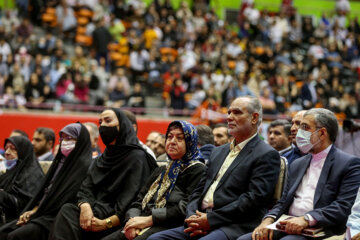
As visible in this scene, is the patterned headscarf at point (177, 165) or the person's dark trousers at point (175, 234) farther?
the patterned headscarf at point (177, 165)

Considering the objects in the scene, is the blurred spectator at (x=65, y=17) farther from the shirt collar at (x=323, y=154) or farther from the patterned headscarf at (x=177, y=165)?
the shirt collar at (x=323, y=154)

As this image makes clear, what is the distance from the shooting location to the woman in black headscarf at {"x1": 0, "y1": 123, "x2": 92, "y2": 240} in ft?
19.9

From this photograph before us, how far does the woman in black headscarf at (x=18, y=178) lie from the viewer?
21.3 feet

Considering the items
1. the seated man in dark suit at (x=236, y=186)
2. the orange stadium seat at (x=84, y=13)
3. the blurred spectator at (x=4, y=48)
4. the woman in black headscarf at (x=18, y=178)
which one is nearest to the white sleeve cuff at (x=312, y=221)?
the seated man in dark suit at (x=236, y=186)

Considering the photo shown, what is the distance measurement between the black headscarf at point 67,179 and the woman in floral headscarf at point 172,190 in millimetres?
967

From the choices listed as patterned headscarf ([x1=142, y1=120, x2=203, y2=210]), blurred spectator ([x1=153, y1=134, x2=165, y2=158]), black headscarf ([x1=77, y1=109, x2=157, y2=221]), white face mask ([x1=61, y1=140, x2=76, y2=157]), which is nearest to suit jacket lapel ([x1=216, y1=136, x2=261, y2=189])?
patterned headscarf ([x1=142, y1=120, x2=203, y2=210])

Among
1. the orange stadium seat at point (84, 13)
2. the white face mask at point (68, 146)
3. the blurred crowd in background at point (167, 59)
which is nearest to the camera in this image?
the white face mask at point (68, 146)

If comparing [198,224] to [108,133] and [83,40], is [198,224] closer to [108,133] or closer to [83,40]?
[108,133]

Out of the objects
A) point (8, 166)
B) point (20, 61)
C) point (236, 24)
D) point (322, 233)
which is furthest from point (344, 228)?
point (236, 24)

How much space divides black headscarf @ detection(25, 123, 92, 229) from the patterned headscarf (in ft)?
3.52

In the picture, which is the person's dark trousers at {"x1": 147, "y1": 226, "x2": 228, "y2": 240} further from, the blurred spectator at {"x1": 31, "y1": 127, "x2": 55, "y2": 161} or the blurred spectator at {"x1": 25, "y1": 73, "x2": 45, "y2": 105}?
the blurred spectator at {"x1": 25, "y1": 73, "x2": 45, "y2": 105}

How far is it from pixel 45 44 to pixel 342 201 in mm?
11619

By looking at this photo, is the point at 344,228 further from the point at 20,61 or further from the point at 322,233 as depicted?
the point at 20,61

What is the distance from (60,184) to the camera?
617 cm
